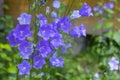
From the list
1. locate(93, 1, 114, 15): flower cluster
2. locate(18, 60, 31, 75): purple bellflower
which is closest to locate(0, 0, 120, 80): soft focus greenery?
locate(93, 1, 114, 15): flower cluster

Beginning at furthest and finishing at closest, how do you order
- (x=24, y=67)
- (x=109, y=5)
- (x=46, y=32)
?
(x=109, y=5) < (x=24, y=67) < (x=46, y=32)

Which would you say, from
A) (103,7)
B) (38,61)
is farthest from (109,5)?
(38,61)

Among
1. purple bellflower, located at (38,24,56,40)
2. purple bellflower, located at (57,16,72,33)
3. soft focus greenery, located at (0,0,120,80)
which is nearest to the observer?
purple bellflower, located at (38,24,56,40)

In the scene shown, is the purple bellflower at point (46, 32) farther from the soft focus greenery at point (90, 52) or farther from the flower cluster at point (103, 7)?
the flower cluster at point (103, 7)

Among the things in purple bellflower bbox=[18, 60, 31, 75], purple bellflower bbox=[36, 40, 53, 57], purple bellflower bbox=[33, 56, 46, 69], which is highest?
purple bellflower bbox=[36, 40, 53, 57]

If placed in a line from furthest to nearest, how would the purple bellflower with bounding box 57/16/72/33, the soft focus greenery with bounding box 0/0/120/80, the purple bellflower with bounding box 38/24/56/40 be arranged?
1. the soft focus greenery with bounding box 0/0/120/80
2. the purple bellflower with bounding box 57/16/72/33
3. the purple bellflower with bounding box 38/24/56/40

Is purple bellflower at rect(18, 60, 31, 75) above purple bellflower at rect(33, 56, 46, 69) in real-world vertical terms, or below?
below

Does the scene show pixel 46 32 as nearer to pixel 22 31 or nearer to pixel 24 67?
pixel 22 31

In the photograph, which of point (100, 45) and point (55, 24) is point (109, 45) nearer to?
point (100, 45)

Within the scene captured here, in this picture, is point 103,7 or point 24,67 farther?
point 103,7

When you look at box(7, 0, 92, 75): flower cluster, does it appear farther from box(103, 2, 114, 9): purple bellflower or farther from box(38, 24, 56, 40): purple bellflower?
box(103, 2, 114, 9): purple bellflower

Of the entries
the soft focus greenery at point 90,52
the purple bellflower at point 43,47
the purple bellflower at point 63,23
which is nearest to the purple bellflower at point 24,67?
the purple bellflower at point 43,47

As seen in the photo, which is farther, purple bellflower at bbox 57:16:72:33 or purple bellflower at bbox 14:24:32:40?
purple bellflower at bbox 57:16:72:33

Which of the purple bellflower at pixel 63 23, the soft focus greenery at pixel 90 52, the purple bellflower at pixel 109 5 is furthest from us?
the purple bellflower at pixel 109 5
